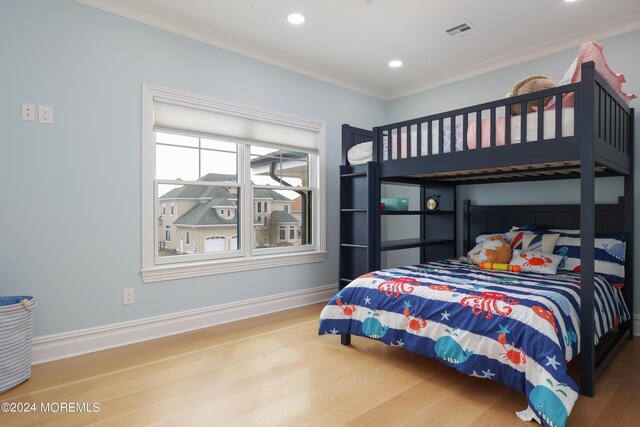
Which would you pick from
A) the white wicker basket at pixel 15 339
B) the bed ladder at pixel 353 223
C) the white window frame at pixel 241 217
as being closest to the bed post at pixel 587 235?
the bed ladder at pixel 353 223

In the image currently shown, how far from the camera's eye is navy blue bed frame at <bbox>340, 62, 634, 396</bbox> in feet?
6.66

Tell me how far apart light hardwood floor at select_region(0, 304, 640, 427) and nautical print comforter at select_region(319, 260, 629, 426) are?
18 centimetres

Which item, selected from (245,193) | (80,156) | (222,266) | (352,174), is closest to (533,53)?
(352,174)

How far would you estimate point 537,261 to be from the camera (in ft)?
9.31

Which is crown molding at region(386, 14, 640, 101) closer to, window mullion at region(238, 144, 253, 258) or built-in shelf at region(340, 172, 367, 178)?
built-in shelf at region(340, 172, 367, 178)

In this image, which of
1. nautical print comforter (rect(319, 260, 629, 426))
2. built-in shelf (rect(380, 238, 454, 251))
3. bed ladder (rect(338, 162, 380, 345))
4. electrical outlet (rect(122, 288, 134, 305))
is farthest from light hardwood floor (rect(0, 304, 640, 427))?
bed ladder (rect(338, 162, 380, 345))

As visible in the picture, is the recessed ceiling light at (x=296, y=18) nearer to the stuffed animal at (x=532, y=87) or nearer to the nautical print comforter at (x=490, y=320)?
the stuffed animal at (x=532, y=87)

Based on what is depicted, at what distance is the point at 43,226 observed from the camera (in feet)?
7.98

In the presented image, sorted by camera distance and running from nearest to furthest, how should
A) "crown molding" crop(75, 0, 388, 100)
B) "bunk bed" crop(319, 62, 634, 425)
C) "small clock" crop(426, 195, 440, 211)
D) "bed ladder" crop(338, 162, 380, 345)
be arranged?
"bunk bed" crop(319, 62, 634, 425), "crown molding" crop(75, 0, 388, 100), "bed ladder" crop(338, 162, 380, 345), "small clock" crop(426, 195, 440, 211)

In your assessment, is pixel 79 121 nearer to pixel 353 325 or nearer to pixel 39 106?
pixel 39 106

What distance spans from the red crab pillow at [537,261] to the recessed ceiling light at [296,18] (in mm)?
2531

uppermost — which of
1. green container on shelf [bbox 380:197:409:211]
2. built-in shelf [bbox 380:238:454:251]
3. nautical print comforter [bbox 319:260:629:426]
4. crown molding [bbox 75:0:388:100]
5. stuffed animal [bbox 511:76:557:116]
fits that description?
crown molding [bbox 75:0:388:100]

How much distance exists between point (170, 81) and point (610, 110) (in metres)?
3.12

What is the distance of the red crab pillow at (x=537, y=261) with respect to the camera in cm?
278
